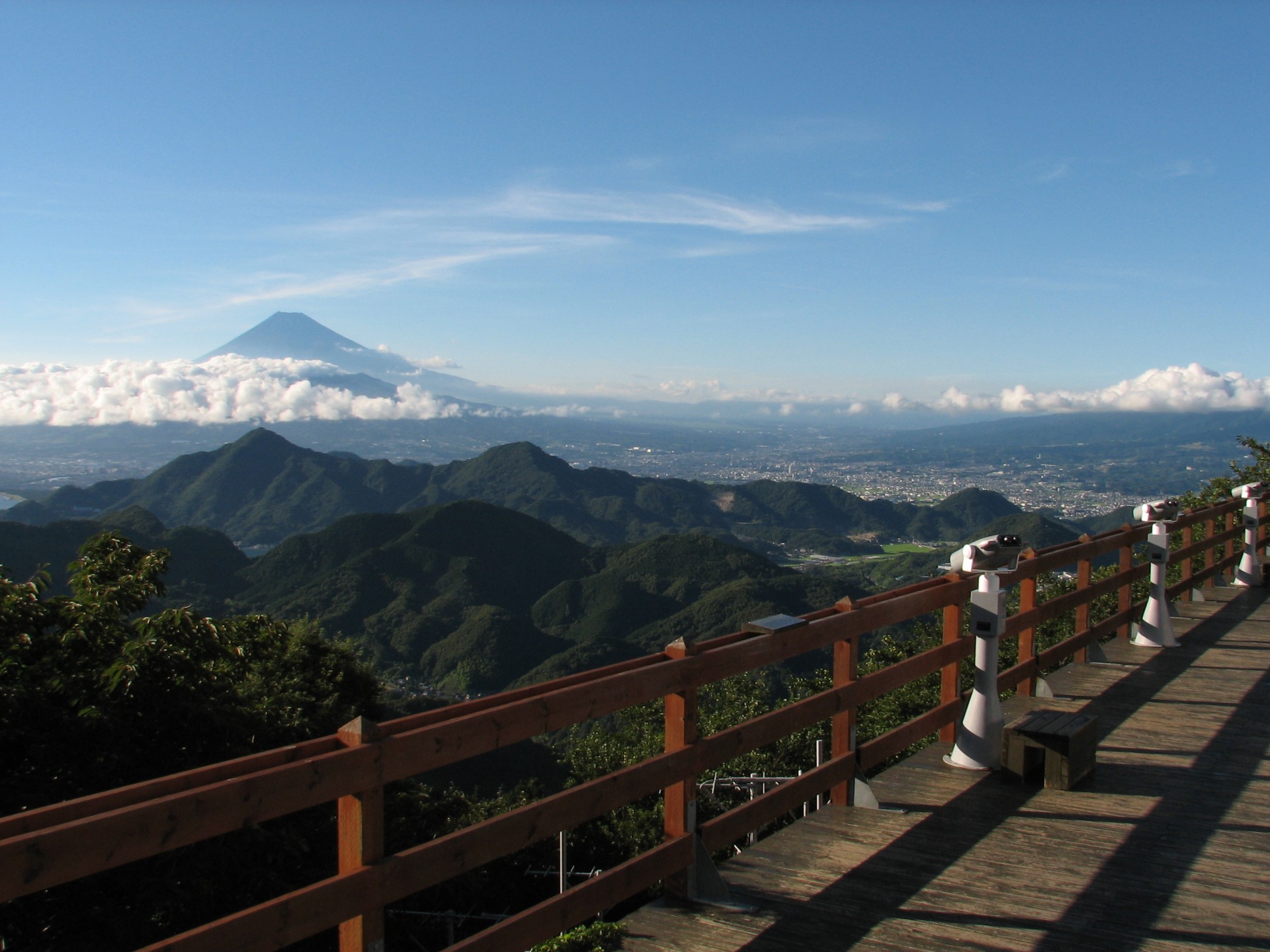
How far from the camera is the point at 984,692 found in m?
5.34

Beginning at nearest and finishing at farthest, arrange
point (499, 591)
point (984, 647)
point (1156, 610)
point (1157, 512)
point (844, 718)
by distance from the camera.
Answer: point (844, 718), point (984, 647), point (1157, 512), point (1156, 610), point (499, 591)

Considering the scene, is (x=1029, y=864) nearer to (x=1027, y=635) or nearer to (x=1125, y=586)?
(x=1027, y=635)

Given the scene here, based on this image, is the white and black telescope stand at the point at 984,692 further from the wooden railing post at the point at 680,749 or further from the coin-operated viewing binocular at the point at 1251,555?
the coin-operated viewing binocular at the point at 1251,555

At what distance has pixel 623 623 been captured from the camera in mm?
102188

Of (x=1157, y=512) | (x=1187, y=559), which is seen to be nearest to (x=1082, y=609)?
(x=1157, y=512)

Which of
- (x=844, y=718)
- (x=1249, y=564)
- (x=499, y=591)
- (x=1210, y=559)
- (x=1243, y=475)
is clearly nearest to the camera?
(x=844, y=718)

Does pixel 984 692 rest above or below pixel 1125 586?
below

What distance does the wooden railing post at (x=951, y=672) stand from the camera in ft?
17.5

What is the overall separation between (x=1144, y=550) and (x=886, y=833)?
597 centimetres

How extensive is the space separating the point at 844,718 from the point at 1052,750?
127 centimetres

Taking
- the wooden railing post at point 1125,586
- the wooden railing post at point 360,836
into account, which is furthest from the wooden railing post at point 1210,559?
the wooden railing post at point 360,836

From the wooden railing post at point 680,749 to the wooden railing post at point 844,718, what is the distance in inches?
39.7

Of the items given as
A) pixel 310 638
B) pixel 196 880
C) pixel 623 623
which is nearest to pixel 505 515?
pixel 623 623

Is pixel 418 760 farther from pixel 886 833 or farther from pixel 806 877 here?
pixel 886 833
